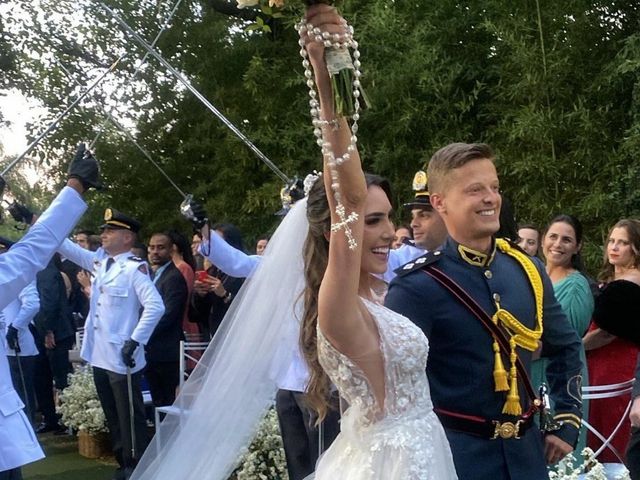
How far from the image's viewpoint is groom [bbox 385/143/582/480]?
2.91 metres

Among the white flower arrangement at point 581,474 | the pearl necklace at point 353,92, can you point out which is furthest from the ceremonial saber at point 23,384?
the pearl necklace at point 353,92

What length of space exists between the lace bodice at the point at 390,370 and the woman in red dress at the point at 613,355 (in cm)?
280

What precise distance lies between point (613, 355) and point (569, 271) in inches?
22.3

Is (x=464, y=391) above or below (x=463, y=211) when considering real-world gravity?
below

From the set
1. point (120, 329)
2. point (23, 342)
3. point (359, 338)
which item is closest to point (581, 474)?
point (359, 338)

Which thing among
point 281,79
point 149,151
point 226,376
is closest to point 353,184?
point 226,376

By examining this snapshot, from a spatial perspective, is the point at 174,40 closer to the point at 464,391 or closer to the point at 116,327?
the point at 116,327

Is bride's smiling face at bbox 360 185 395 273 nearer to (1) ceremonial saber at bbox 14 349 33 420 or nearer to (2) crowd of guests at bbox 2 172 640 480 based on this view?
(2) crowd of guests at bbox 2 172 640 480

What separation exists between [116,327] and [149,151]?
20.1 feet

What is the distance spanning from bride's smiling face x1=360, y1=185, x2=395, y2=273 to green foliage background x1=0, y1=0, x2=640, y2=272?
607 cm

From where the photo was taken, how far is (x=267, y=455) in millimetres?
6340

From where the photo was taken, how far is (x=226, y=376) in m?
4.98

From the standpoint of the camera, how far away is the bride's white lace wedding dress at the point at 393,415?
2562 mm

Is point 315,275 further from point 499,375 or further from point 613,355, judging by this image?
point 613,355
